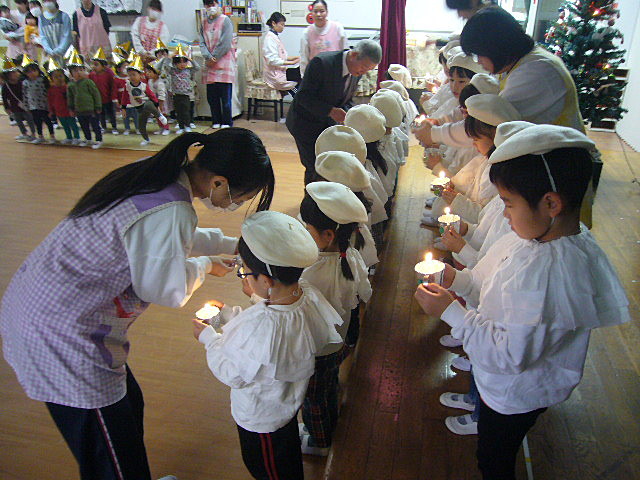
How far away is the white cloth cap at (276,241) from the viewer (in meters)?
1.28

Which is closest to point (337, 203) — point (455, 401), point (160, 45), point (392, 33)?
point (455, 401)

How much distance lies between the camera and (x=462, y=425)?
1970mm

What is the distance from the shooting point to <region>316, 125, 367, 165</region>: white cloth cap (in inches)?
97.3

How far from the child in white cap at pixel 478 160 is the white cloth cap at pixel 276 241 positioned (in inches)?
41.5

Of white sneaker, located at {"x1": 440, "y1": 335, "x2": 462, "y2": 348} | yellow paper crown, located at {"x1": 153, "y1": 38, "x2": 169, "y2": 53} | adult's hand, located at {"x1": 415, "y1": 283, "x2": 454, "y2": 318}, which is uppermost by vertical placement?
yellow paper crown, located at {"x1": 153, "y1": 38, "x2": 169, "y2": 53}

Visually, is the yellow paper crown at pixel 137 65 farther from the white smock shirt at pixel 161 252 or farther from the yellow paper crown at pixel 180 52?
the white smock shirt at pixel 161 252

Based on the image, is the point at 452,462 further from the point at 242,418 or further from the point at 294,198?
the point at 294,198

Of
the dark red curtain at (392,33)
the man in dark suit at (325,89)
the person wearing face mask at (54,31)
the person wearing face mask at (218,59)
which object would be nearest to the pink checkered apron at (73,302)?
the man in dark suit at (325,89)

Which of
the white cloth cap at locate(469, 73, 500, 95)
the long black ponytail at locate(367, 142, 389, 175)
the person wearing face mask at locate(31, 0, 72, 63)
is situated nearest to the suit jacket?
the long black ponytail at locate(367, 142, 389, 175)

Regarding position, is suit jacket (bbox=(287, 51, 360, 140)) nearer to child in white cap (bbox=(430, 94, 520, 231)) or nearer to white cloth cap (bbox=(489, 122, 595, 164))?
child in white cap (bbox=(430, 94, 520, 231))

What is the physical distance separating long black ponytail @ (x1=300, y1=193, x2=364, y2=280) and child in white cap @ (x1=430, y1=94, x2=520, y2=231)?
69 centimetres

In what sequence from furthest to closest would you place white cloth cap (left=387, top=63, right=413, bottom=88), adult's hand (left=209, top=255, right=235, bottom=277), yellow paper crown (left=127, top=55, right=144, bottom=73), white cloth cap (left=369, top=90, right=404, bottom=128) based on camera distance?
yellow paper crown (left=127, top=55, right=144, bottom=73) → white cloth cap (left=387, top=63, right=413, bottom=88) → white cloth cap (left=369, top=90, right=404, bottom=128) → adult's hand (left=209, top=255, right=235, bottom=277)

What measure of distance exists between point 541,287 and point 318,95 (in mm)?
2721

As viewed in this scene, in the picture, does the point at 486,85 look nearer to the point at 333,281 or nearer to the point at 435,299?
the point at 333,281
